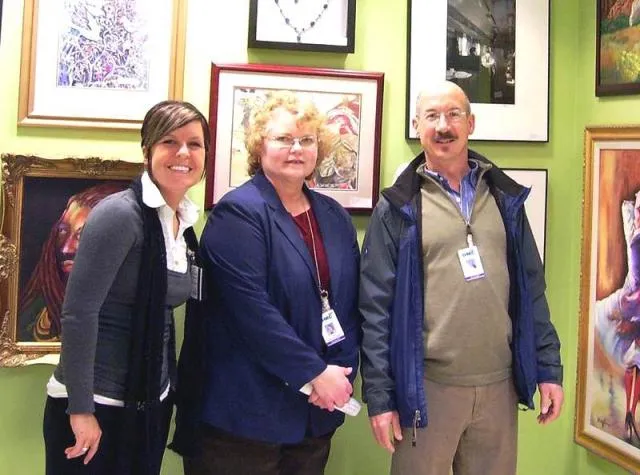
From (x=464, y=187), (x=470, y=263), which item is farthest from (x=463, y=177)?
(x=470, y=263)

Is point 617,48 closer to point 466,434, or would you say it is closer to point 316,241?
point 316,241

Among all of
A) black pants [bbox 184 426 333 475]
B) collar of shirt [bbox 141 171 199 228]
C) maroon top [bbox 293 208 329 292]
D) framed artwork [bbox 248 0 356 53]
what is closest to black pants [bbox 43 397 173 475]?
black pants [bbox 184 426 333 475]

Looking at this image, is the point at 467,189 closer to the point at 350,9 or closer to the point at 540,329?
the point at 540,329

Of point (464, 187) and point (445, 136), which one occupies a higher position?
point (445, 136)

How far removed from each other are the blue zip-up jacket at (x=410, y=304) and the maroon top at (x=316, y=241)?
0.10 m

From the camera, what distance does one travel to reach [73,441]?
55.6 inches

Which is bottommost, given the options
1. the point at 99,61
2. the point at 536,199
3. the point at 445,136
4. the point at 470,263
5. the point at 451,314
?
the point at 451,314

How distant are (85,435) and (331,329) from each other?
0.61 metres

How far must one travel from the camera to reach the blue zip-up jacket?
1572 millimetres

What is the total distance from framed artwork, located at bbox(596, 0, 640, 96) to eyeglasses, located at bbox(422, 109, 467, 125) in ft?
2.13

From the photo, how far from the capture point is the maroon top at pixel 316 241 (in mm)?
1637

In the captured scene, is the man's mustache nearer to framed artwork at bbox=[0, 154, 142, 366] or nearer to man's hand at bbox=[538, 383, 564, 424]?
man's hand at bbox=[538, 383, 564, 424]

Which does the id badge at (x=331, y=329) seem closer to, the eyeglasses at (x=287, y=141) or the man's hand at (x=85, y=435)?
the eyeglasses at (x=287, y=141)

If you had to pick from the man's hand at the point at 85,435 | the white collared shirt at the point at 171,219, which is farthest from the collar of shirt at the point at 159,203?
the man's hand at the point at 85,435
